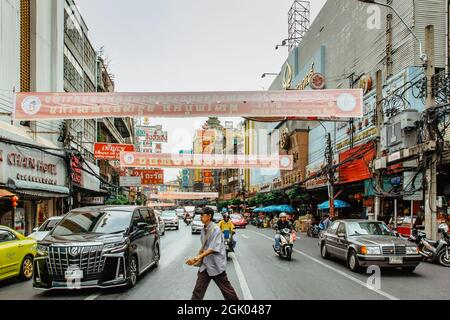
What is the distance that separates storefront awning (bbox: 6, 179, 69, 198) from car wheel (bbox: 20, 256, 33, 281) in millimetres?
6563

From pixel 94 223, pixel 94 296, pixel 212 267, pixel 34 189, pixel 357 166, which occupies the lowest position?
pixel 94 296

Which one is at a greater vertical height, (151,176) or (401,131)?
(401,131)

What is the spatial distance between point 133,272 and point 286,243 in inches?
269

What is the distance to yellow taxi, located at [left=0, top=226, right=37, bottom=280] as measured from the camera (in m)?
10.7

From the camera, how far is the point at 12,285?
11.1 m

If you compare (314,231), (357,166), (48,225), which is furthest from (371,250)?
(314,231)

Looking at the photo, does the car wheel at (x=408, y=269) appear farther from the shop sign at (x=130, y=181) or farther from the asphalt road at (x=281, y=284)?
the shop sign at (x=130, y=181)

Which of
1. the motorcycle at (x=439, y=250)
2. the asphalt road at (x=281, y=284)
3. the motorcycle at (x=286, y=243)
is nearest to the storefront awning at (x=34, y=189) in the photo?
the asphalt road at (x=281, y=284)

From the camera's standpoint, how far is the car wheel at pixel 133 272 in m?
9.96

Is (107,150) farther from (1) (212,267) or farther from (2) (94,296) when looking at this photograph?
(1) (212,267)

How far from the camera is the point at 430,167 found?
1777 centimetres

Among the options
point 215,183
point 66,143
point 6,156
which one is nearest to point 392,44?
point 66,143
